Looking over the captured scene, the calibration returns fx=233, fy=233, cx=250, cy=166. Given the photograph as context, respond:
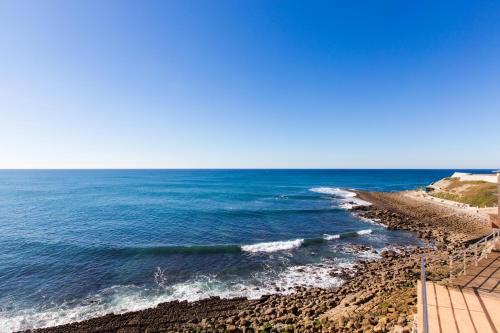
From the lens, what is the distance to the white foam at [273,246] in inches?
928

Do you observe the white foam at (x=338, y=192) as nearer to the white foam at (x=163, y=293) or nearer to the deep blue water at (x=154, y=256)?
the deep blue water at (x=154, y=256)

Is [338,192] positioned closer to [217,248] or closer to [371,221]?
[371,221]

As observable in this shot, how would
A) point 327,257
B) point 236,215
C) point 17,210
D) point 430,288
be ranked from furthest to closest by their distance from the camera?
point 17,210 → point 236,215 → point 327,257 → point 430,288

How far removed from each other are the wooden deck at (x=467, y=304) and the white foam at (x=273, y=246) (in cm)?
1526

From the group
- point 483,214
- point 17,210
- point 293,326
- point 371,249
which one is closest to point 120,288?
point 293,326

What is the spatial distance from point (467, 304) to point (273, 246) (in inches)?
679

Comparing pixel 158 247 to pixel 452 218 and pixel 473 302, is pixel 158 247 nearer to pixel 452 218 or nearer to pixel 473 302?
pixel 473 302

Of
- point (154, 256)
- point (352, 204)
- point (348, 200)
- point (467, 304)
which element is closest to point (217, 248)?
point (154, 256)

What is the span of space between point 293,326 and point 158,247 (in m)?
17.1

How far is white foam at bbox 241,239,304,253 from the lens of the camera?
23562mm

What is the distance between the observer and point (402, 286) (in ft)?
46.9

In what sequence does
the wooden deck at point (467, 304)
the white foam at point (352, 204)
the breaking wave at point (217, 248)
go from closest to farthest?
1. the wooden deck at point (467, 304)
2. the breaking wave at point (217, 248)
3. the white foam at point (352, 204)

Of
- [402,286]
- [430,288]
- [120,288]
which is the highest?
[430,288]

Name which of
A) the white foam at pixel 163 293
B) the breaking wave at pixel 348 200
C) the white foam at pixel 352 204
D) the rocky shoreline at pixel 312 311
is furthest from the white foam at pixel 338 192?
the white foam at pixel 163 293
